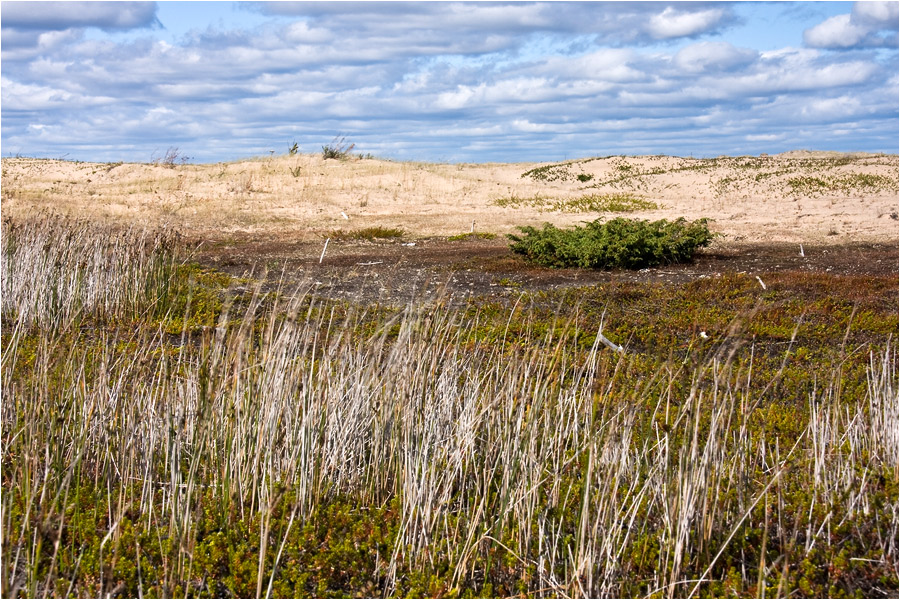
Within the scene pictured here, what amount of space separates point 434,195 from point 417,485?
21112 millimetres

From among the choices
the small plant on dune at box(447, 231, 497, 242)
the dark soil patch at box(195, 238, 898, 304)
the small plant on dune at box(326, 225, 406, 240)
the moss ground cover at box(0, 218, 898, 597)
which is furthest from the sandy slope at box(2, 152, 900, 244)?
the moss ground cover at box(0, 218, 898, 597)

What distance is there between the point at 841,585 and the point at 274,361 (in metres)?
2.46

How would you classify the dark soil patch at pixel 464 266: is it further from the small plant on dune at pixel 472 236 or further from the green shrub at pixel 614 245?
the small plant on dune at pixel 472 236

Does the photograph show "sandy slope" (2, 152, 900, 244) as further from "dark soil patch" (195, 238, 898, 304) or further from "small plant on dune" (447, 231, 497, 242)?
"dark soil patch" (195, 238, 898, 304)

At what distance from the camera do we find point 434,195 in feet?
79.6

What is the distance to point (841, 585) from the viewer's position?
10.5ft

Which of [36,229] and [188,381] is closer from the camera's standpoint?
[188,381]

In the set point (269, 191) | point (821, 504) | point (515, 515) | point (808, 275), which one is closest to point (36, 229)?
point (515, 515)

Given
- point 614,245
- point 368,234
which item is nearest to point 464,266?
point 614,245

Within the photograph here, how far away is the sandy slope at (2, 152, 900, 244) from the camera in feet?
61.2

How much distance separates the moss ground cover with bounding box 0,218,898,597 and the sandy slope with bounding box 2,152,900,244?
13307 millimetres

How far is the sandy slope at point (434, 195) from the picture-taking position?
1866cm

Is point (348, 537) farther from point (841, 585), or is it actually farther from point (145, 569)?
point (841, 585)

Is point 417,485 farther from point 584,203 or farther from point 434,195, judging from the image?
point 434,195
